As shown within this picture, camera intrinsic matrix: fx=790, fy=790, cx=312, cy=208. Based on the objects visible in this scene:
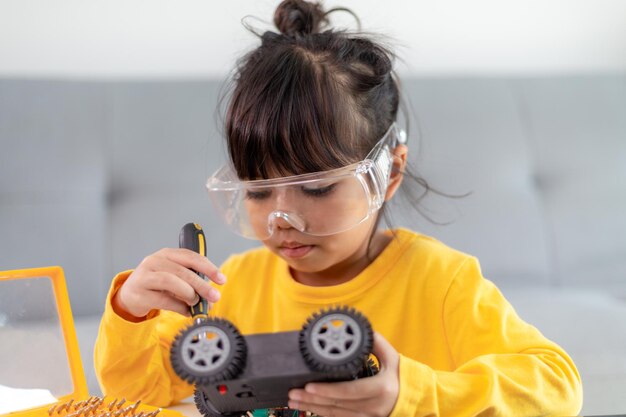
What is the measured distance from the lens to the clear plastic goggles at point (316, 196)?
78cm

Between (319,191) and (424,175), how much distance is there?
62 cm

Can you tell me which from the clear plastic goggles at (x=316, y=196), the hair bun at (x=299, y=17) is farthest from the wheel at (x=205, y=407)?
the hair bun at (x=299, y=17)

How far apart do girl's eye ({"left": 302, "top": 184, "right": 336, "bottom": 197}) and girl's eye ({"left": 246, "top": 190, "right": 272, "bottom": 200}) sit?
0.04m

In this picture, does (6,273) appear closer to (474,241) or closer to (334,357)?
(334,357)

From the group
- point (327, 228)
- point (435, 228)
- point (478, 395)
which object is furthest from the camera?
point (435, 228)

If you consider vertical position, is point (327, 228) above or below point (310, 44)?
below

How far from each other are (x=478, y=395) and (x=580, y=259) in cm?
82

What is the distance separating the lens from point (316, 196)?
796mm

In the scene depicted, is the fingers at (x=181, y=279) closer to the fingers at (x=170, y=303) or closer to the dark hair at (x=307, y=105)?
the fingers at (x=170, y=303)

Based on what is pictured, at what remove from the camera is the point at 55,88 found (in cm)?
139

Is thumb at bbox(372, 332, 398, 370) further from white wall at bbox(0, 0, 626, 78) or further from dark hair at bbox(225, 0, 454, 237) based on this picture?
white wall at bbox(0, 0, 626, 78)

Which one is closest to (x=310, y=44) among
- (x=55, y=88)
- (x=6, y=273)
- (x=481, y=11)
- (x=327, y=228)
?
(x=327, y=228)

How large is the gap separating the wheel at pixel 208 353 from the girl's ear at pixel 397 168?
51cm

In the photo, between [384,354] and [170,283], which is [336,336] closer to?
[384,354]
